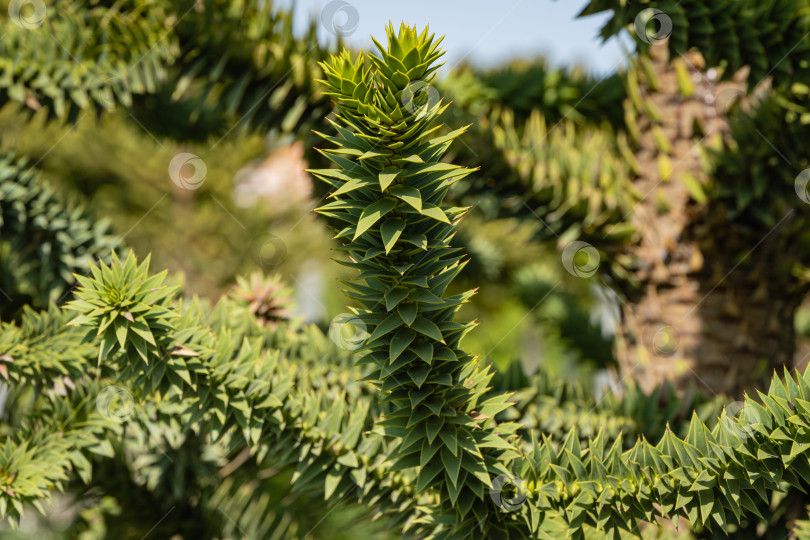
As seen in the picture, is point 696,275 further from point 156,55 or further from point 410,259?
point 156,55

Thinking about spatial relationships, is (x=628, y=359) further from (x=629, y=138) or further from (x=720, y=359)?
(x=629, y=138)

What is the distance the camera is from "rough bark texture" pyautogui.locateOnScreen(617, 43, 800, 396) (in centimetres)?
111

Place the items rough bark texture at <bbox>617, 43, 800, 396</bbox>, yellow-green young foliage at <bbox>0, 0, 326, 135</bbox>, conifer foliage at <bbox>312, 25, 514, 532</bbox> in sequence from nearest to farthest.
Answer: conifer foliage at <bbox>312, 25, 514, 532</bbox>, yellow-green young foliage at <bbox>0, 0, 326, 135</bbox>, rough bark texture at <bbox>617, 43, 800, 396</bbox>

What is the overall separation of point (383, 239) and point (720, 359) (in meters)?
0.84

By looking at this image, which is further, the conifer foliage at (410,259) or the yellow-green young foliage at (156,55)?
the yellow-green young foliage at (156,55)

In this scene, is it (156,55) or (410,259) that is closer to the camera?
(410,259)

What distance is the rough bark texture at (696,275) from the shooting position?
3.65 ft

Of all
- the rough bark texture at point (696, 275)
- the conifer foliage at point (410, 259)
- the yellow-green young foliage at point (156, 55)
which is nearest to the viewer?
the conifer foliage at point (410, 259)

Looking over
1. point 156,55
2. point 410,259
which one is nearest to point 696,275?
point 410,259

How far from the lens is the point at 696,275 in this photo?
44.5 inches

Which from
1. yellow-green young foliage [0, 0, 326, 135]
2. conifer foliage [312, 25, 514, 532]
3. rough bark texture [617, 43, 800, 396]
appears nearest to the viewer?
conifer foliage [312, 25, 514, 532]

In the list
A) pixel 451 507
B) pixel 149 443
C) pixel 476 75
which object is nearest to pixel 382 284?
pixel 451 507

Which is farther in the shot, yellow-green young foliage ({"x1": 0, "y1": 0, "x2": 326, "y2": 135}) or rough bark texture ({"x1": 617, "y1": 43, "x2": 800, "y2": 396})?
rough bark texture ({"x1": 617, "y1": 43, "x2": 800, "y2": 396})

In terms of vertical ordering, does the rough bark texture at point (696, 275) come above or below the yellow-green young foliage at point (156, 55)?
above
